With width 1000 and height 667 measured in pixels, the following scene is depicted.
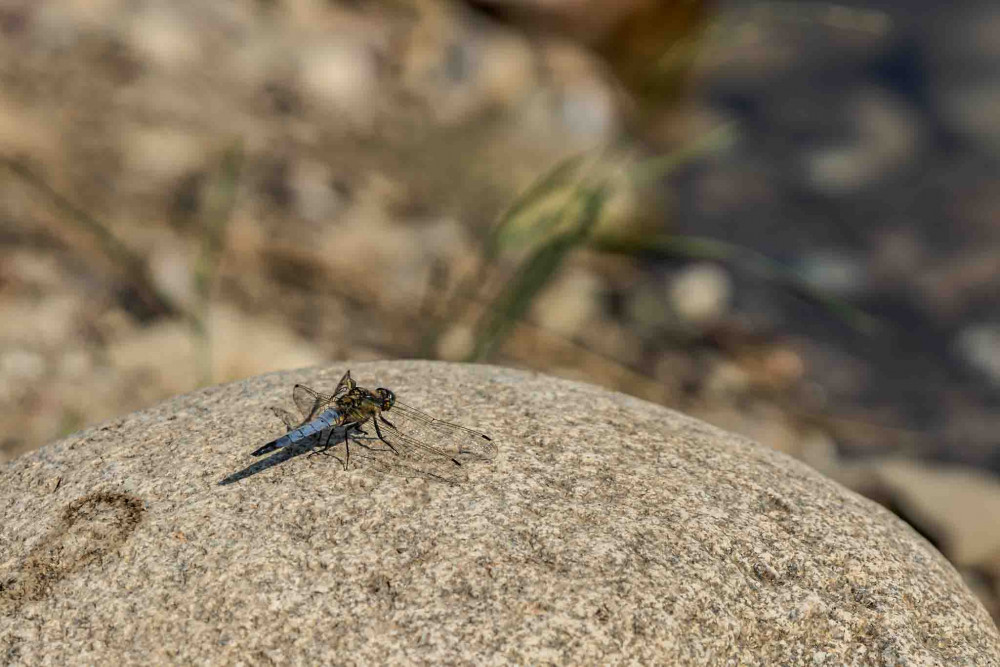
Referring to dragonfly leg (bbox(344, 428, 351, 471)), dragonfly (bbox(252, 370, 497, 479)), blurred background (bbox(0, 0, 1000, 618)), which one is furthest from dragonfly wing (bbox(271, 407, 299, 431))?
blurred background (bbox(0, 0, 1000, 618))

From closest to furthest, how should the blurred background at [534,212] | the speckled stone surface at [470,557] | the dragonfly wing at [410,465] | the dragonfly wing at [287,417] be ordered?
the speckled stone surface at [470,557], the dragonfly wing at [410,465], the dragonfly wing at [287,417], the blurred background at [534,212]

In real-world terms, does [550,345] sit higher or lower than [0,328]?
higher

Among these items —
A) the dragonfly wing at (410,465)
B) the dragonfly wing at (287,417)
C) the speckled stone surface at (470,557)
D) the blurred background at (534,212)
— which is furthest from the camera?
the blurred background at (534,212)

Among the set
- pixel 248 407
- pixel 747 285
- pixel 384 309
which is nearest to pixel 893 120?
pixel 747 285

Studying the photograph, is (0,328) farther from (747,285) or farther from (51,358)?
(747,285)

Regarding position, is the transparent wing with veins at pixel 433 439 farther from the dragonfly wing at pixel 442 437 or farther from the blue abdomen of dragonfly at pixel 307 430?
the blue abdomen of dragonfly at pixel 307 430

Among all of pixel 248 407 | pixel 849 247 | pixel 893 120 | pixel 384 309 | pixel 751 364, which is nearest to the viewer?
pixel 248 407

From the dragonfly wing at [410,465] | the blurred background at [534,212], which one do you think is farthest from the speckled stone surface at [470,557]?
the blurred background at [534,212]

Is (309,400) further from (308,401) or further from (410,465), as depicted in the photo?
(410,465)
